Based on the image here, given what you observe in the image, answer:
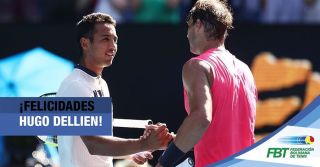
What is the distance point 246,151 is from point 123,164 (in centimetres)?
435

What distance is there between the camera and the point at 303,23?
8.74 metres

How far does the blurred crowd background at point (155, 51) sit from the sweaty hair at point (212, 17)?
3.79m

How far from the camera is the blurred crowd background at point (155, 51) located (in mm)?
8586

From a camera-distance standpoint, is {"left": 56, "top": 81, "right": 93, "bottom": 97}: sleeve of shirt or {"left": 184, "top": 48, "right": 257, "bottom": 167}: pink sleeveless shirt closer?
{"left": 184, "top": 48, "right": 257, "bottom": 167}: pink sleeveless shirt

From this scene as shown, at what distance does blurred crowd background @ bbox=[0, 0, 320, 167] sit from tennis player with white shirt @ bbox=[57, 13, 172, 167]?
341cm

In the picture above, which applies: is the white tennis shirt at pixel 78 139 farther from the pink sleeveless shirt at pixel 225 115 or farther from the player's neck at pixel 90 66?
the pink sleeveless shirt at pixel 225 115

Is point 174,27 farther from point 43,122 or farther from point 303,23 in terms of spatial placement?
point 43,122

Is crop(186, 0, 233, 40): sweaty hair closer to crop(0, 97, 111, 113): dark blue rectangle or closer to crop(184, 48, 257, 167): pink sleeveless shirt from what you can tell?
crop(184, 48, 257, 167): pink sleeveless shirt

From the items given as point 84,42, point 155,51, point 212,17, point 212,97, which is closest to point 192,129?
point 212,97

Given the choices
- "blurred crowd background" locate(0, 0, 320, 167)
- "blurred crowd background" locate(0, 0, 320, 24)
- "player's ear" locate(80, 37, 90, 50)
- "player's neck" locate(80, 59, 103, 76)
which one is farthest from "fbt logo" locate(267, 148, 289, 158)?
"blurred crowd background" locate(0, 0, 320, 24)

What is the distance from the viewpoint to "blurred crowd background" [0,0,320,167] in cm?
859

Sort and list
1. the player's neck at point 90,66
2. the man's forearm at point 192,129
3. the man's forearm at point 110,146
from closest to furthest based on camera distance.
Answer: the man's forearm at point 192,129, the man's forearm at point 110,146, the player's neck at point 90,66

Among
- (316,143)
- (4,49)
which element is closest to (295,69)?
(4,49)

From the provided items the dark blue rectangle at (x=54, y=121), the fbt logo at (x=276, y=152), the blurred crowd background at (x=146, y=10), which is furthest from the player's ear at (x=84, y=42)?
the blurred crowd background at (x=146, y=10)
